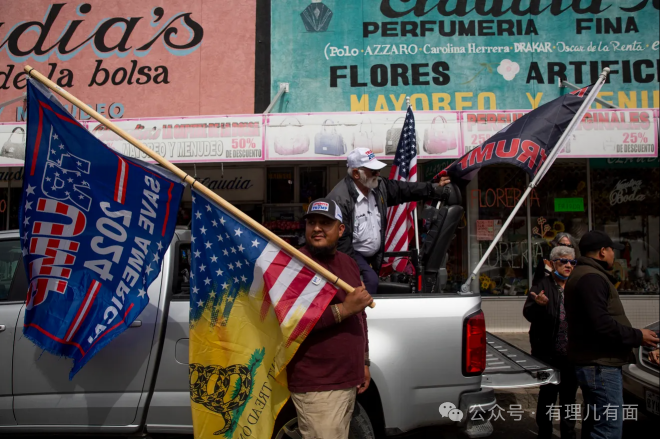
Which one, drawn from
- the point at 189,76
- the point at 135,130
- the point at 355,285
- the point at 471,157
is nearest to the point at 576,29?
the point at 471,157

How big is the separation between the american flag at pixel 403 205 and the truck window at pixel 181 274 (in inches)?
106

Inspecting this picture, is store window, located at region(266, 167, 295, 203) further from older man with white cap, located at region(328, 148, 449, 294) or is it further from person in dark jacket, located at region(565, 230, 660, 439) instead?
person in dark jacket, located at region(565, 230, 660, 439)

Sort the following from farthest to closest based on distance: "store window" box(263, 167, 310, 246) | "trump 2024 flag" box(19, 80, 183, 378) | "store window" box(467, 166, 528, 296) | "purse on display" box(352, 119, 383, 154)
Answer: "store window" box(263, 167, 310, 246), "store window" box(467, 166, 528, 296), "purse on display" box(352, 119, 383, 154), "trump 2024 flag" box(19, 80, 183, 378)

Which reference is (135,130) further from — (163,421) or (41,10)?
(163,421)

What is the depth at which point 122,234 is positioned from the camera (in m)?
3.02

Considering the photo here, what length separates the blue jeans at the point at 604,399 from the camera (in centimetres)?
351

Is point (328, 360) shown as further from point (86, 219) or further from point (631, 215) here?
point (631, 215)

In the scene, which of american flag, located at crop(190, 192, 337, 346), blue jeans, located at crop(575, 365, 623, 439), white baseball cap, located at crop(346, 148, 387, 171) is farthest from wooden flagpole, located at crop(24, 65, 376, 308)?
blue jeans, located at crop(575, 365, 623, 439)

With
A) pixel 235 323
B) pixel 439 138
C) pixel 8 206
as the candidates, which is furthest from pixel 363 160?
pixel 8 206

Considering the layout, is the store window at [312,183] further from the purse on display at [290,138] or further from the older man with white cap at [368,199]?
the older man with white cap at [368,199]

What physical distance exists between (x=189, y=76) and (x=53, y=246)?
7.76m

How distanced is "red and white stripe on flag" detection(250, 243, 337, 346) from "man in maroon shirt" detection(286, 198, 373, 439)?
69 mm

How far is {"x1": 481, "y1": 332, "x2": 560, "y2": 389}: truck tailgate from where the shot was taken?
13.2ft

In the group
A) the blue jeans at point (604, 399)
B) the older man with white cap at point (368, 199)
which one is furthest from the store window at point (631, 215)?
the blue jeans at point (604, 399)
